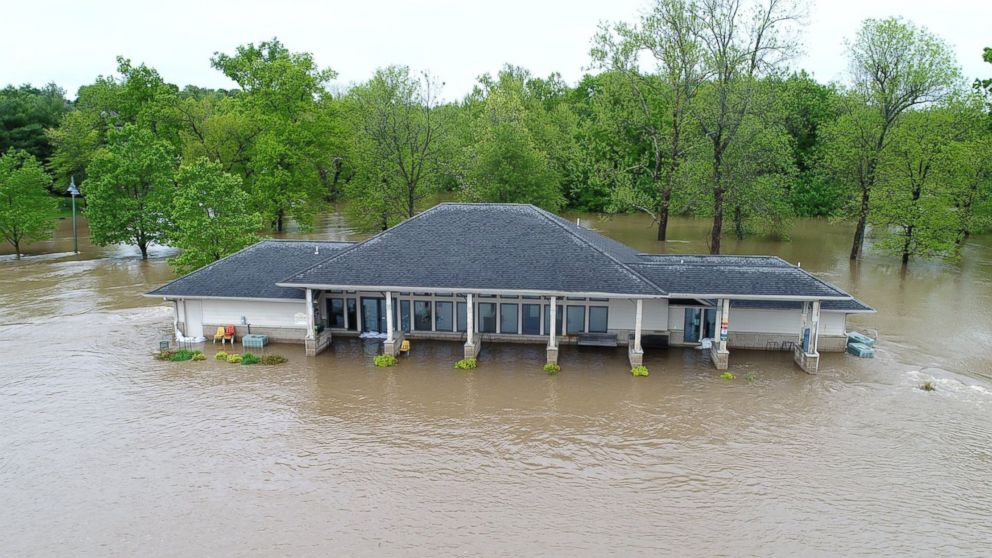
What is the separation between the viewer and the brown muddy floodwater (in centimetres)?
1322

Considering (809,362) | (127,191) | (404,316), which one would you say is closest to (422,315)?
(404,316)

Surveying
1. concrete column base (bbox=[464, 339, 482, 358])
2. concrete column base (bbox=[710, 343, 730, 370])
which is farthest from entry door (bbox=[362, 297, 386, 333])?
concrete column base (bbox=[710, 343, 730, 370])

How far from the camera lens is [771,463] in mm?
15875

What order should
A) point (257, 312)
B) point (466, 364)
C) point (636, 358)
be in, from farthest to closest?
point (257, 312)
point (466, 364)
point (636, 358)

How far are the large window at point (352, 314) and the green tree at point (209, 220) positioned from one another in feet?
29.1

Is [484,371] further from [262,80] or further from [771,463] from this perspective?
[262,80]

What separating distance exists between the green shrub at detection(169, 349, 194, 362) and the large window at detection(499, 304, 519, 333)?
11644 millimetres

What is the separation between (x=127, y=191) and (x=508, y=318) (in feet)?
106

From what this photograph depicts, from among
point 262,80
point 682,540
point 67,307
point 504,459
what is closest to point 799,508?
point 682,540

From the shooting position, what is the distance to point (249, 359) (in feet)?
75.6

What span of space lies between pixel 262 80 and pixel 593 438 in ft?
130

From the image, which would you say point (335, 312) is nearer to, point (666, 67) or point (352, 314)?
point (352, 314)

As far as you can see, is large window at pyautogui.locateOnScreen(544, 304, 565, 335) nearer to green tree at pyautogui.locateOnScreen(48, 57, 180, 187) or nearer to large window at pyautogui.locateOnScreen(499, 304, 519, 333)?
large window at pyautogui.locateOnScreen(499, 304, 519, 333)

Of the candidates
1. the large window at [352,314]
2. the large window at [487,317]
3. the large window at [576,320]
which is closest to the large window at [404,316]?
the large window at [352,314]
